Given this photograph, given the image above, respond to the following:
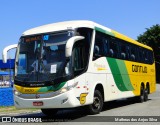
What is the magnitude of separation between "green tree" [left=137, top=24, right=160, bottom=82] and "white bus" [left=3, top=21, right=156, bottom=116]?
55.7 meters

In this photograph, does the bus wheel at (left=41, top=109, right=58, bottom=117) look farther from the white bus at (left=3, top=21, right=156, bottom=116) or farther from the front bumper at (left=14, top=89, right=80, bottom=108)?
the front bumper at (left=14, top=89, right=80, bottom=108)

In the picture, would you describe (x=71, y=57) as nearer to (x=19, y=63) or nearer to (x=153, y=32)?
(x=19, y=63)

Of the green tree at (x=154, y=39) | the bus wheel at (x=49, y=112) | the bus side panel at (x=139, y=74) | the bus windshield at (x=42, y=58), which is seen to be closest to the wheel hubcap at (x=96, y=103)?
the bus wheel at (x=49, y=112)

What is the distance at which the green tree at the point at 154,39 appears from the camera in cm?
6922

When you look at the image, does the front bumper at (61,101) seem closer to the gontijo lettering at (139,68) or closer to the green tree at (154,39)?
the gontijo lettering at (139,68)

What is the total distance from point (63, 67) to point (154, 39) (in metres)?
60.3

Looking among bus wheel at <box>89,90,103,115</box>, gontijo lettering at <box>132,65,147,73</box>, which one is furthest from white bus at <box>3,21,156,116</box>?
gontijo lettering at <box>132,65,147,73</box>

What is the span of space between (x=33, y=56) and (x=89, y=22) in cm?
267

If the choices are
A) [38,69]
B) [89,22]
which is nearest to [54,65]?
[38,69]

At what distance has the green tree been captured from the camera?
69.2 meters

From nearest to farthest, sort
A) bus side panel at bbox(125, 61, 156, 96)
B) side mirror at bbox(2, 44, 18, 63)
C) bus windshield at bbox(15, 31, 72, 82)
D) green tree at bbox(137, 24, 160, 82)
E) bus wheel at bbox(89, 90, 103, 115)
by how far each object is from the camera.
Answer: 1. bus windshield at bbox(15, 31, 72, 82)
2. side mirror at bbox(2, 44, 18, 63)
3. bus wheel at bbox(89, 90, 103, 115)
4. bus side panel at bbox(125, 61, 156, 96)
5. green tree at bbox(137, 24, 160, 82)

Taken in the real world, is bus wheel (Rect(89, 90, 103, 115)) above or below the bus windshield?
below

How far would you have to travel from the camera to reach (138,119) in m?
11.6

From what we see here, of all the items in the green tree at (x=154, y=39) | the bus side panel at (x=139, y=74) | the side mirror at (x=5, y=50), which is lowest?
the bus side panel at (x=139, y=74)
